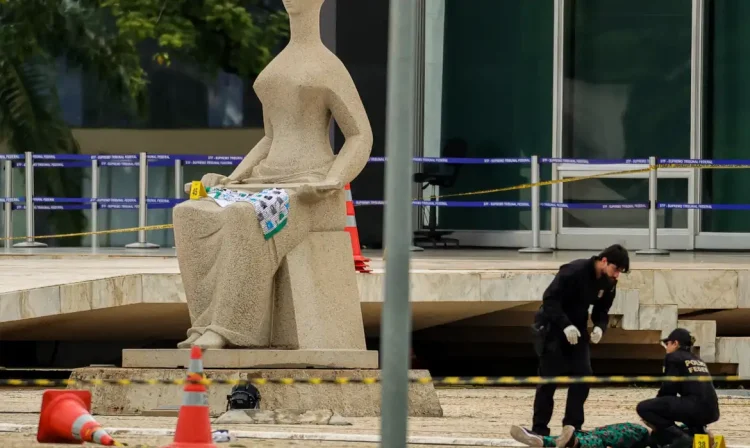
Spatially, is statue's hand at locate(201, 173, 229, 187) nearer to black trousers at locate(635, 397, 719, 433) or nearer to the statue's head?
the statue's head

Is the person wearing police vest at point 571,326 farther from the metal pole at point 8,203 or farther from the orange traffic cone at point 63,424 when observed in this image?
the metal pole at point 8,203

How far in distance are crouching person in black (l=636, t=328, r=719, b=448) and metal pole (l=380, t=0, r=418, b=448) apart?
173 inches

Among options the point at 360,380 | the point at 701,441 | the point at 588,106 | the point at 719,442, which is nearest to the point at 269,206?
the point at 360,380

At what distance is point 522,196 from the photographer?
23.4 metres

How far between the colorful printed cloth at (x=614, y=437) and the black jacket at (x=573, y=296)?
2.13ft

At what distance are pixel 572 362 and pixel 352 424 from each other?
1.54 meters

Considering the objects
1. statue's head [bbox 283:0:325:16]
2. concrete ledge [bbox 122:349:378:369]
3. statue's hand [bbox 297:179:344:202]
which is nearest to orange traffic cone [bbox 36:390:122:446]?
concrete ledge [bbox 122:349:378:369]

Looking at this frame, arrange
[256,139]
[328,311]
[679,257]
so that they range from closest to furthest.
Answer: [328,311] → [679,257] → [256,139]

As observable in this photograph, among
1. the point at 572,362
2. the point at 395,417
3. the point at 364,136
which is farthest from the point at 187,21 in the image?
the point at 395,417

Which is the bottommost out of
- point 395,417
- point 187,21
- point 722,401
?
point 722,401

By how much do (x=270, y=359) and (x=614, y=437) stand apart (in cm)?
259

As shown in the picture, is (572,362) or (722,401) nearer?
(572,362)

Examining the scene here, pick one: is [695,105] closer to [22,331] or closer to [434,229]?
[434,229]

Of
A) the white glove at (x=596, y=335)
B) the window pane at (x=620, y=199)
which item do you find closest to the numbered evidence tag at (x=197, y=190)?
the white glove at (x=596, y=335)
